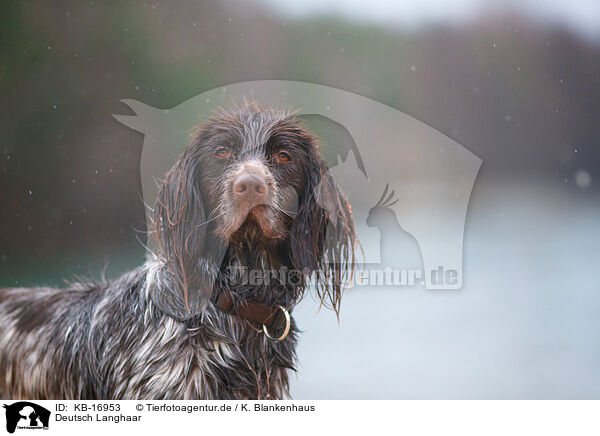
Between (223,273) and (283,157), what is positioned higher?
(283,157)

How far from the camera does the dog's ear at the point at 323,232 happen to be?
1.69 m

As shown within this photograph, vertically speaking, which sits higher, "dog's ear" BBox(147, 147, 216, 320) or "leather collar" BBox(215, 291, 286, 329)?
"dog's ear" BBox(147, 147, 216, 320)

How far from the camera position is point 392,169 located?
76.9 inches

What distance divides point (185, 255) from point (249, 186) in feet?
1.09

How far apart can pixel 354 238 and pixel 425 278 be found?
14.2 inches

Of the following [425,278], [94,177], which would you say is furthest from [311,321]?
[94,177]

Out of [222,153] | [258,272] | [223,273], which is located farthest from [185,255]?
[222,153]

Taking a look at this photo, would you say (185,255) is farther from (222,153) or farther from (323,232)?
(323,232)
